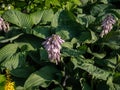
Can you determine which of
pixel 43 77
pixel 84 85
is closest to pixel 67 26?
pixel 43 77

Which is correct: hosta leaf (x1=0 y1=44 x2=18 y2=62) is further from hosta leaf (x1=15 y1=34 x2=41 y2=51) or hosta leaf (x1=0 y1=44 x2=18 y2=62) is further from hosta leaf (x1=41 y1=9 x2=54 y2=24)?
hosta leaf (x1=41 y1=9 x2=54 y2=24)

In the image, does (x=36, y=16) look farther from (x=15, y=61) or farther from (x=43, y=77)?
(x=43, y=77)

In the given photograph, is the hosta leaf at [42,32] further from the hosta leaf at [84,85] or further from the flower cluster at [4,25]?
the hosta leaf at [84,85]

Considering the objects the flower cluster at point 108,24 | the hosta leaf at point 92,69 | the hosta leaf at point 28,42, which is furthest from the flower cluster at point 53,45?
the hosta leaf at point 28,42

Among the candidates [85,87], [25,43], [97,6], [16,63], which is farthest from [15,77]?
[97,6]

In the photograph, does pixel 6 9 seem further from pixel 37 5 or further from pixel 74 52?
pixel 74 52

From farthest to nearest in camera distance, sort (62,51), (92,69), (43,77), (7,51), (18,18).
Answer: (18,18) < (7,51) < (62,51) < (43,77) < (92,69)
